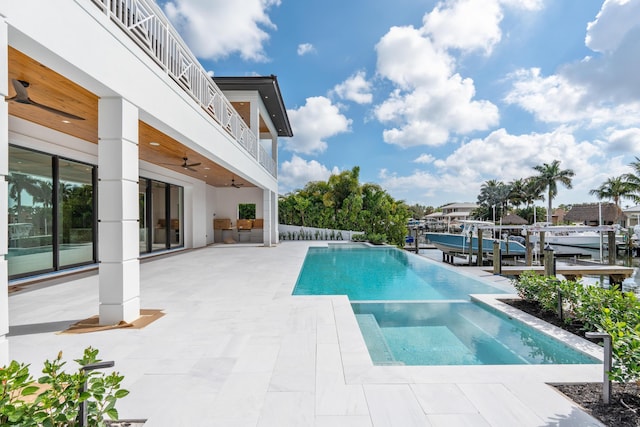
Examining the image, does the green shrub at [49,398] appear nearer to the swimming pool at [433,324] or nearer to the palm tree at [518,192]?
the swimming pool at [433,324]

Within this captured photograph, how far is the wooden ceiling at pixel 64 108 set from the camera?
332 centimetres

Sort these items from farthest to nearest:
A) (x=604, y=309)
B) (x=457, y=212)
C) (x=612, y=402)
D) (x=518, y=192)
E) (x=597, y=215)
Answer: (x=457, y=212), (x=518, y=192), (x=597, y=215), (x=604, y=309), (x=612, y=402)

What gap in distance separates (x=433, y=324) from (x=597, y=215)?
39.1 meters

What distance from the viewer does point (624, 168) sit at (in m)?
27.4

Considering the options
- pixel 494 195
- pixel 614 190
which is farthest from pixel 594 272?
pixel 494 195

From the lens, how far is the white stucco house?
2811 millimetres

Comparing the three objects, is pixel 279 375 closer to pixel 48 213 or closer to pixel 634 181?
pixel 48 213

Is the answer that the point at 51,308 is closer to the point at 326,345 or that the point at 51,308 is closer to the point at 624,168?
the point at 326,345

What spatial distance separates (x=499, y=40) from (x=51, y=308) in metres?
13.8

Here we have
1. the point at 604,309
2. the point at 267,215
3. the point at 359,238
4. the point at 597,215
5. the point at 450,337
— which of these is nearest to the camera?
the point at 604,309

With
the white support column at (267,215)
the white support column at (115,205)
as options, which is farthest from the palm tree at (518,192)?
the white support column at (115,205)

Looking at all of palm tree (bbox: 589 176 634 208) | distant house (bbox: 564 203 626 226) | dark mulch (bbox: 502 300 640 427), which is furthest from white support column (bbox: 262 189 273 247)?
palm tree (bbox: 589 176 634 208)

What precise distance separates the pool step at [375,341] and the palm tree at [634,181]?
3434 centimetres

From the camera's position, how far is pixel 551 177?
36.7 metres
